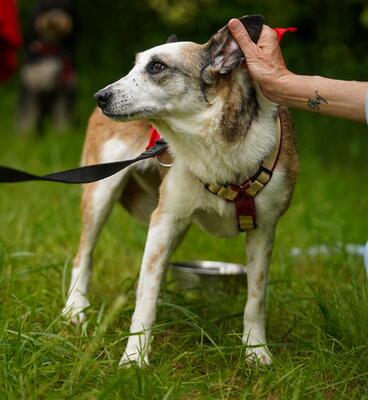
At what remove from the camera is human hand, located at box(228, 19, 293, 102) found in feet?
9.82

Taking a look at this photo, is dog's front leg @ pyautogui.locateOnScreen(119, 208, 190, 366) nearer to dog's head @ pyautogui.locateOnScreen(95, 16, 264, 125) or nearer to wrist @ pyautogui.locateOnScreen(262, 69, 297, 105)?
dog's head @ pyautogui.locateOnScreen(95, 16, 264, 125)

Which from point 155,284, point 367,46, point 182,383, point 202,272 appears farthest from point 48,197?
point 367,46

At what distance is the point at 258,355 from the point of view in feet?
10.6

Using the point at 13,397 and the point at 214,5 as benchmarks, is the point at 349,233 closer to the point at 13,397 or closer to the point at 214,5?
the point at 13,397

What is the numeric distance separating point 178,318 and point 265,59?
4.36ft

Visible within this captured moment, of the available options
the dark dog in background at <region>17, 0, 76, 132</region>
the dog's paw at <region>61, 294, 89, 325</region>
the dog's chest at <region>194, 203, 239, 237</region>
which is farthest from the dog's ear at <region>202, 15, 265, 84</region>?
the dark dog in background at <region>17, 0, 76, 132</region>

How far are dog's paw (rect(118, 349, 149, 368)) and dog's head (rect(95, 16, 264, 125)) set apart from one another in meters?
0.98

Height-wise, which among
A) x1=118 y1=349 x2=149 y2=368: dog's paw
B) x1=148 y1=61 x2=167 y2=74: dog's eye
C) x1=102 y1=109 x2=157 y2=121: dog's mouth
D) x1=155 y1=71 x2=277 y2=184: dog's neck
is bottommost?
x1=118 y1=349 x2=149 y2=368: dog's paw

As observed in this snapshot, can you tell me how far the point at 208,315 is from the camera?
3.80 m

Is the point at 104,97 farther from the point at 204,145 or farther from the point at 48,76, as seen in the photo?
the point at 48,76

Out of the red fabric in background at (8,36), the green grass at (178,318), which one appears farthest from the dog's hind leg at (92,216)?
the red fabric in background at (8,36)

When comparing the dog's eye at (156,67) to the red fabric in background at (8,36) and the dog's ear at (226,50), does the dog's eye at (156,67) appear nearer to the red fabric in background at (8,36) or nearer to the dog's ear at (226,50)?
the dog's ear at (226,50)

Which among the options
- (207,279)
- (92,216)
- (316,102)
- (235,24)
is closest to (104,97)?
(235,24)

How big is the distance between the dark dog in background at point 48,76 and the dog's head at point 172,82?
22.8 feet
